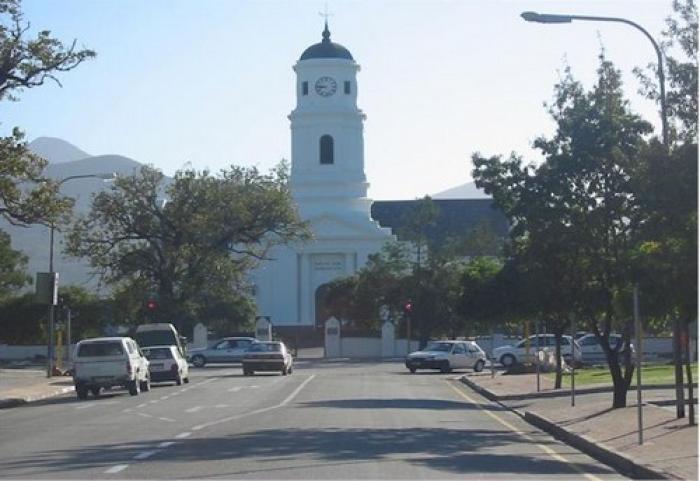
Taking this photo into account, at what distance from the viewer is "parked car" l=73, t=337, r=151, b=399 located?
3738cm

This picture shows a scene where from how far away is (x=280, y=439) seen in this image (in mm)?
22000

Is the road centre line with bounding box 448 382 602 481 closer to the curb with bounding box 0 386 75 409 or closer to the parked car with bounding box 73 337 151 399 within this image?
the parked car with bounding box 73 337 151 399

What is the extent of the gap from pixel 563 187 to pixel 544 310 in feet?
12.3

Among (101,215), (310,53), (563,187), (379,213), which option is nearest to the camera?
(563,187)

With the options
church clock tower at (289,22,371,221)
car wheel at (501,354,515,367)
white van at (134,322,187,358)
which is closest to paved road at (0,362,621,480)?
white van at (134,322,187,358)

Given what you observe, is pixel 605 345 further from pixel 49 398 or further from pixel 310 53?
pixel 310 53

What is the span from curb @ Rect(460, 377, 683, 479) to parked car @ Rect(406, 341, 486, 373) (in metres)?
28.2

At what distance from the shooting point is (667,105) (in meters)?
22.9

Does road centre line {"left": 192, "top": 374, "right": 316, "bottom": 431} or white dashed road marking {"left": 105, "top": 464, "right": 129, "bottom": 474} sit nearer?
white dashed road marking {"left": 105, "top": 464, "right": 129, "bottom": 474}

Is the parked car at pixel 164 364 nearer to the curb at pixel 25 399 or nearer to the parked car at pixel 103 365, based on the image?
the curb at pixel 25 399

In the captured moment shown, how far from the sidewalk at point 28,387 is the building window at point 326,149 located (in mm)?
51050

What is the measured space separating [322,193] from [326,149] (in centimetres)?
352

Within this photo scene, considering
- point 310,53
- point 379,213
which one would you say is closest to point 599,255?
point 310,53

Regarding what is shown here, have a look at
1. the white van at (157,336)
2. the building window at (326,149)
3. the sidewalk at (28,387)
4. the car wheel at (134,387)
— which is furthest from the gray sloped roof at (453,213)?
the car wheel at (134,387)
